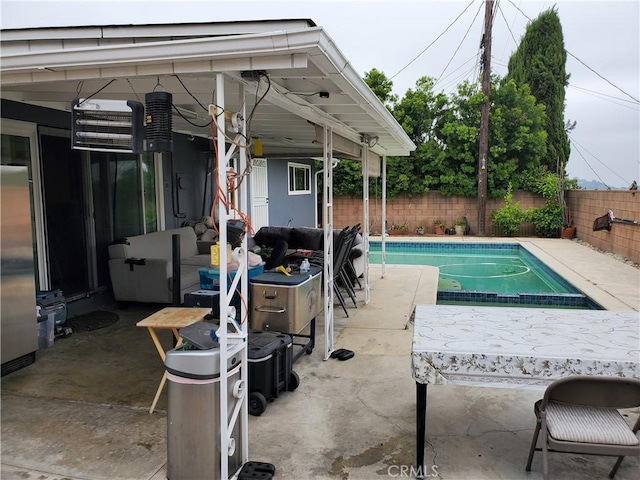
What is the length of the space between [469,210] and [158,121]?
13.7 meters

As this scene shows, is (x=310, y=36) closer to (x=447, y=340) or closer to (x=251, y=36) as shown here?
(x=251, y=36)

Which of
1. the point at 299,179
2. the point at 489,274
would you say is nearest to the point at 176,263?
the point at 489,274

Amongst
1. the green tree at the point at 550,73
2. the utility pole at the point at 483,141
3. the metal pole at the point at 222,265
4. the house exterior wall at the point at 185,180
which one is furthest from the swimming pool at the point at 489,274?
the green tree at the point at 550,73

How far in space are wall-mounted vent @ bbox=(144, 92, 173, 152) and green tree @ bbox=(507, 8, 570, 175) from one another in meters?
17.9

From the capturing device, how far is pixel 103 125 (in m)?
3.08

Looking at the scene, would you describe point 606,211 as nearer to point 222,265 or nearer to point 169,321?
point 169,321

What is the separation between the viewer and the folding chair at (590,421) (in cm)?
229

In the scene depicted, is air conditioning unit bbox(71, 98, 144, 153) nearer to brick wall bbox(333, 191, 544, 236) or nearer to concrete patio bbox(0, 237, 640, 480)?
concrete patio bbox(0, 237, 640, 480)

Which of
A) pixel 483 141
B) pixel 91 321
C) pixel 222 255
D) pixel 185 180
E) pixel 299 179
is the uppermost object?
pixel 483 141

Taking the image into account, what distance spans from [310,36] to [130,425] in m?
2.62

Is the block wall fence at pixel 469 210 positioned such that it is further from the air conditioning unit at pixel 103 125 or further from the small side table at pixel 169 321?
the air conditioning unit at pixel 103 125

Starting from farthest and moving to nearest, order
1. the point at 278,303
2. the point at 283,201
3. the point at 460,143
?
the point at 460,143, the point at 283,201, the point at 278,303

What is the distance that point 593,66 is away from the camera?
56.0ft

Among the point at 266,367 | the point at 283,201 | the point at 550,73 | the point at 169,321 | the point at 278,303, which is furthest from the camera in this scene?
the point at 550,73
